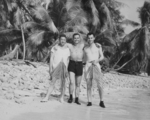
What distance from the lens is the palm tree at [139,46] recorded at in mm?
20266

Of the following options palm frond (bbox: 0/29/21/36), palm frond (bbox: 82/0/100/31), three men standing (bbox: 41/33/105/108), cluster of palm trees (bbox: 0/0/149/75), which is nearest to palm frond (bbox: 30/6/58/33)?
cluster of palm trees (bbox: 0/0/149/75)

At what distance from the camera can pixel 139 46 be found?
2048cm

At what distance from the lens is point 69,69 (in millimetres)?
4766

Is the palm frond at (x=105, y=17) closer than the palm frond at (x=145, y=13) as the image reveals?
Yes

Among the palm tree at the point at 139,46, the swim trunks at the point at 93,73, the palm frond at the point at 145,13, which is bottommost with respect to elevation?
the swim trunks at the point at 93,73

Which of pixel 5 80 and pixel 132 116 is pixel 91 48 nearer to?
pixel 132 116

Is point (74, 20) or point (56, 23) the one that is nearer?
point (74, 20)

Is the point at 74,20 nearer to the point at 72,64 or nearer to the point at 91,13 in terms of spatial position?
the point at 91,13

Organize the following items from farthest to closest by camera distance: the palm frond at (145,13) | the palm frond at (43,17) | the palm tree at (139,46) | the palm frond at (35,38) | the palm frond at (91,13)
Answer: the palm frond at (145,13), the palm tree at (139,46), the palm frond at (91,13), the palm frond at (43,17), the palm frond at (35,38)

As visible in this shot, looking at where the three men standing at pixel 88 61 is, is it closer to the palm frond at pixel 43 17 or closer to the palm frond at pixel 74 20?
the palm frond at pixel 43 17

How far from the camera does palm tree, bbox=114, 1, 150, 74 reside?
20266 millimetres

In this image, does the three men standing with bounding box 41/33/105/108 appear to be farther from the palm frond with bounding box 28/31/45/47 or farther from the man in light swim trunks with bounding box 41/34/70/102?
the palm frond with bounding box 28/31/45/47

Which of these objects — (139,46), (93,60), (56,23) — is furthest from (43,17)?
(93,60)

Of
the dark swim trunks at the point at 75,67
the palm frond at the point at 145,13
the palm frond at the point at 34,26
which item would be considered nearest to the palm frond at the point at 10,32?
the palm frond at the point at 34,26
